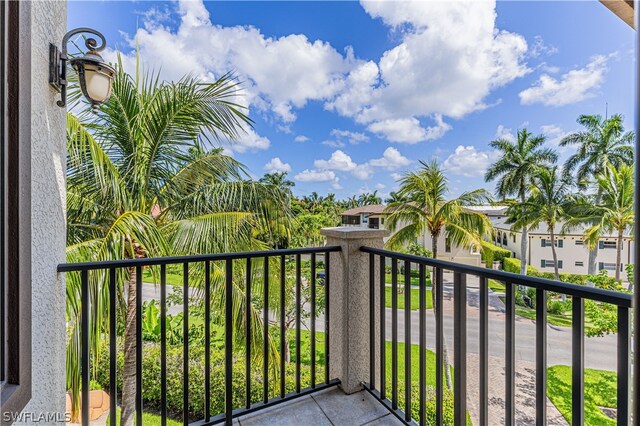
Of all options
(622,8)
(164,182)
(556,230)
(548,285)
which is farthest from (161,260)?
(556,230)

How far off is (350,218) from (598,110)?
19.0m

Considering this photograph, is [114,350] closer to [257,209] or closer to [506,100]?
[257,209]

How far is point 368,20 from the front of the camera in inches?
530

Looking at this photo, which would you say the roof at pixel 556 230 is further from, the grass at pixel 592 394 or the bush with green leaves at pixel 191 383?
the bush with green leaves at pixel 191 383

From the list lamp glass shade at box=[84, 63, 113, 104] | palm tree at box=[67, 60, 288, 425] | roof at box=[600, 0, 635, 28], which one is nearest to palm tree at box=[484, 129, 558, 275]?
palm tree at box=[67, 60, 288, 425]

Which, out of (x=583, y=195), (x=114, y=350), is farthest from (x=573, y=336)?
(x=583, y=195)

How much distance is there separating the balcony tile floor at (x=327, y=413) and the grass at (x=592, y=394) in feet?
33.1

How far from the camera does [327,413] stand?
6.61ft

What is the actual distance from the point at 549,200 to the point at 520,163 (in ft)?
12.3

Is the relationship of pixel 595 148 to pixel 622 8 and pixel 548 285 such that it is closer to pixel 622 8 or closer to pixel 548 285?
pixel 622 8

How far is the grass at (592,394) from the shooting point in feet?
29.1

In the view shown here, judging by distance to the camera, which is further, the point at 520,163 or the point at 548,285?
the point at 520,163

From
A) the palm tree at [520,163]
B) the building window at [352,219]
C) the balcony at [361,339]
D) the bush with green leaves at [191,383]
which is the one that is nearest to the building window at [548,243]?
the palm tree at [520,163]

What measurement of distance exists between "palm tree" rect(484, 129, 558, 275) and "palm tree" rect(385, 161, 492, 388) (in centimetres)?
1133
